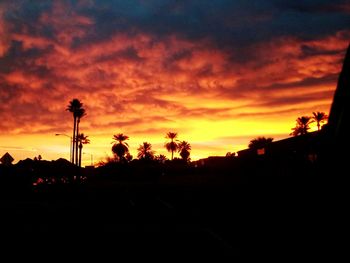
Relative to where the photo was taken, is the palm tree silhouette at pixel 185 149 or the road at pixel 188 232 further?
the palm tree silhouette at pixel 185 149

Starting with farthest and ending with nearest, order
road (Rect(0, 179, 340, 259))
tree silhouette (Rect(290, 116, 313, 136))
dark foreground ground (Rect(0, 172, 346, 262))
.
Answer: tree silhouette (Rect(290, 116, 313, 136)) → road (Rect(0, 179, 340, 259)) → dark foreground ground (Rect(0, 172, 346, 262))

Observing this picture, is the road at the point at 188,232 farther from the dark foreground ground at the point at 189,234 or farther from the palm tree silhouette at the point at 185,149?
the palm tree silhouette at the point at 185,149

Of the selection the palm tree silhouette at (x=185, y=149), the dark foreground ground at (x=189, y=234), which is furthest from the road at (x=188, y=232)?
the palm tree silhouette at (x=185, y=149)

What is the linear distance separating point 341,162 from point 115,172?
11466 centimetres

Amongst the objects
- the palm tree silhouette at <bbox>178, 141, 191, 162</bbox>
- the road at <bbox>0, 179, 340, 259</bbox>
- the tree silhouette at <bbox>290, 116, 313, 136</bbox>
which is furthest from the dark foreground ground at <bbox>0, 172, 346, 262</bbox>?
the palm tree silhouette at <bbox>178, 141, 191, 162</bbox>

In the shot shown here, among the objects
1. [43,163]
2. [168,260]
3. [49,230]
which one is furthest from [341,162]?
[43,163]

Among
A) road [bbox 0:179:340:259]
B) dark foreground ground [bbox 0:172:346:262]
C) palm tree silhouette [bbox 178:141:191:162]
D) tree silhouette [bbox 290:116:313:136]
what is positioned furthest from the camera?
palm tree silhouette [bbox 178:141:191:162]

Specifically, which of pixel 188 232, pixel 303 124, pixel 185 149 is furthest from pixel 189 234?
pixel 185 149

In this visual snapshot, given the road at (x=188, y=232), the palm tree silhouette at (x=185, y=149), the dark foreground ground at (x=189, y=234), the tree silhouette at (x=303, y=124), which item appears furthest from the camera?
the palm tree silhouette at (x=185, y=149)

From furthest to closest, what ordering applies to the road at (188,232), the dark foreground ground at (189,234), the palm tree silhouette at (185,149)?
1. the palm tree silhouette at (185,149)
2. the road at (188,232)
3. the dark foreground ground at (189,234)

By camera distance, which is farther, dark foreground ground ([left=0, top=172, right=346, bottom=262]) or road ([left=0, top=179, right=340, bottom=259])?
road ([left=0, top=179, right=340, bottom=259])

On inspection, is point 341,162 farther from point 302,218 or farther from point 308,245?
point 302,218

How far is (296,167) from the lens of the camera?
41.2 metres

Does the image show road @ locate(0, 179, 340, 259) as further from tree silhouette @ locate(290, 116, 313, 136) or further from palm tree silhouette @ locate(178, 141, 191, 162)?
palm tree silhouette @ locate(178, 141, 191, 162)
